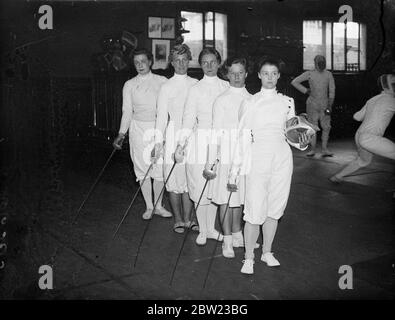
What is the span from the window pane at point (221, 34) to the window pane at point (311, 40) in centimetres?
207

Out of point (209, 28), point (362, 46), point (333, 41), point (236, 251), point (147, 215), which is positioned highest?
point (209, 28)

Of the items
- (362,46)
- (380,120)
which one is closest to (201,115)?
(380,120)

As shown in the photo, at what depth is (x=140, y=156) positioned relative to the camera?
4.89m

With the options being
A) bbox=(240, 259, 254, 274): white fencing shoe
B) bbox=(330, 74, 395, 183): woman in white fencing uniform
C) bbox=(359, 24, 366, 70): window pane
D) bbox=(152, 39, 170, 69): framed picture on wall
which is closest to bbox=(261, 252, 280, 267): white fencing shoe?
bbox=(240, 259, 254, 274): white fencing shoe

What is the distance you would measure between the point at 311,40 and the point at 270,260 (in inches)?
359

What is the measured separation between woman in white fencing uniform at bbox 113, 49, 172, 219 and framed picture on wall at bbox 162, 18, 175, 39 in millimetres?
5405

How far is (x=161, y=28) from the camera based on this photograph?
9945 millimetres

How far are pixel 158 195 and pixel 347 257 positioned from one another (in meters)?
1.99

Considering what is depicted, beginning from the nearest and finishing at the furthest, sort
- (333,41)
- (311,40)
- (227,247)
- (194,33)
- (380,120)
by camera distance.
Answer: (227,247) < (380,120) < (194,33) < (333,41) < (311,40)

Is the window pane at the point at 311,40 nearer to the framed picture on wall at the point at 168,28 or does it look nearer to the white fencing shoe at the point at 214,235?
the framed picture on wall at the point at 168,28

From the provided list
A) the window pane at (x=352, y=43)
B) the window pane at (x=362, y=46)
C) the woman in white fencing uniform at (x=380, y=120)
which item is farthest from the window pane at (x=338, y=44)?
the woman in white fencing uniform at (x=380, y=120)

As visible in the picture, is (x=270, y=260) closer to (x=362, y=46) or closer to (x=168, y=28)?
(x=168, y=28)
